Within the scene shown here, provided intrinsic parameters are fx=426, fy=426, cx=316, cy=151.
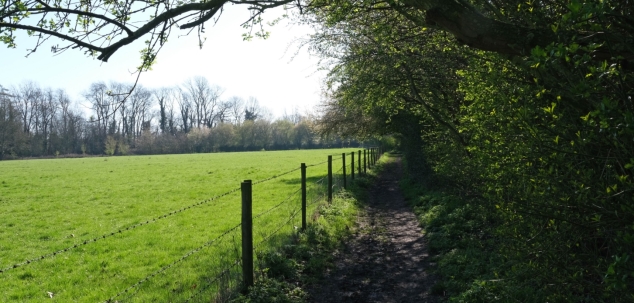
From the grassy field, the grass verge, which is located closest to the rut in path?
the grass verge

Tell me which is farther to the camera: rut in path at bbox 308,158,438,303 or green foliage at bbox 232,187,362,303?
rut in path at bbox 308,158,438,303

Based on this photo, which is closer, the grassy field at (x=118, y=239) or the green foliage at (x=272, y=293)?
the green foliage at (x=272, y=293)

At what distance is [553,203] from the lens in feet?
10.7

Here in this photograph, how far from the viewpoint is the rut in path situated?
6362 millimetres

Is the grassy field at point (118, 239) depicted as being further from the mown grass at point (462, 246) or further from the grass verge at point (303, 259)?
the mown grass at point (462, 246)

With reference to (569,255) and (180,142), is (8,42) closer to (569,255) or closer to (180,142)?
(569,255)

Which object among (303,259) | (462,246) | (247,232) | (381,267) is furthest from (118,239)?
(462,246)

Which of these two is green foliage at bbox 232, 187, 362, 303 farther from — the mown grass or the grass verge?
the mown grass

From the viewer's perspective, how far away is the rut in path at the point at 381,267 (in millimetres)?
6362

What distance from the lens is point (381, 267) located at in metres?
7.70

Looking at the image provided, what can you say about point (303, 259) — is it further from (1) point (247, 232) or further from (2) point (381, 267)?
(1) point (247, 232)

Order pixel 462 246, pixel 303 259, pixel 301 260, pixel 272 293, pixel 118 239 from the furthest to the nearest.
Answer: pixel 118 239, pixel 462 246, pixel 303 259, pixel 301 260, pixel 272 293

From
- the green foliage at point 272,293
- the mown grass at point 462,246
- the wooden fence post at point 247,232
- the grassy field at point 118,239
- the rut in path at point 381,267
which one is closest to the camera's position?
the mown grass at point 462,246

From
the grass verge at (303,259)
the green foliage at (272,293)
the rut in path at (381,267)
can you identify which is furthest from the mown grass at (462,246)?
the green foliage at (272,293)
